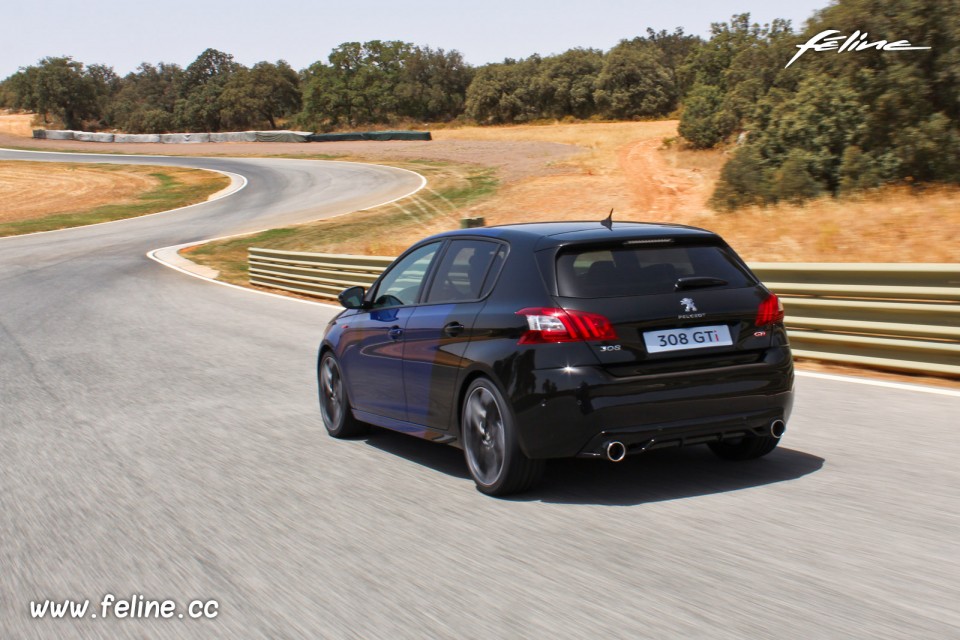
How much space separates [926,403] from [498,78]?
92.8m

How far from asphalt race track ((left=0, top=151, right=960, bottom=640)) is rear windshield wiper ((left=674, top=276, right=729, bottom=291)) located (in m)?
1.07

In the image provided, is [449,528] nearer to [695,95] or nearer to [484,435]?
[484,435]

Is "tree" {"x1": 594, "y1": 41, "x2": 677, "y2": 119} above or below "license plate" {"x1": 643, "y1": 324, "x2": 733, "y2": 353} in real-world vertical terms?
above

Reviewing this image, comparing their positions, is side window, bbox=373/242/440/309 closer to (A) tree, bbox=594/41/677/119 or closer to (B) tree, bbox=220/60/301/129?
(A) tree, bbox=594/41/677/119

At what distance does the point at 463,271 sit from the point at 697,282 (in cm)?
140

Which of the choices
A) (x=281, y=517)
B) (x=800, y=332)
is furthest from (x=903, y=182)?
(x=281, y=517)

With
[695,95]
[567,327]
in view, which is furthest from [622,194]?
[567,327]

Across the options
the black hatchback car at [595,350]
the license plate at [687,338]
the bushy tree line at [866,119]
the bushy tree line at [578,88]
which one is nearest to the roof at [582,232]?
the black hatchback car at [595,350]

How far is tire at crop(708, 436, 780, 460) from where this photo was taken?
6.19 m

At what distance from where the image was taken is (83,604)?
4254 mm

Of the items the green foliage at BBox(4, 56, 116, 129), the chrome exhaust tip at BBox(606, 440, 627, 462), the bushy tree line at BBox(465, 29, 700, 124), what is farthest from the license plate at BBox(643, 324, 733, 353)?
the green foliage at BBox(4, 56, 116, 129)

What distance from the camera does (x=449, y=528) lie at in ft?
17.0

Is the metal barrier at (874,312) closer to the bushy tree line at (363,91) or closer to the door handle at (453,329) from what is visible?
the door handle at (453,329)

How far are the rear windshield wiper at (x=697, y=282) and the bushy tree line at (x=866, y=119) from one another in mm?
16533
